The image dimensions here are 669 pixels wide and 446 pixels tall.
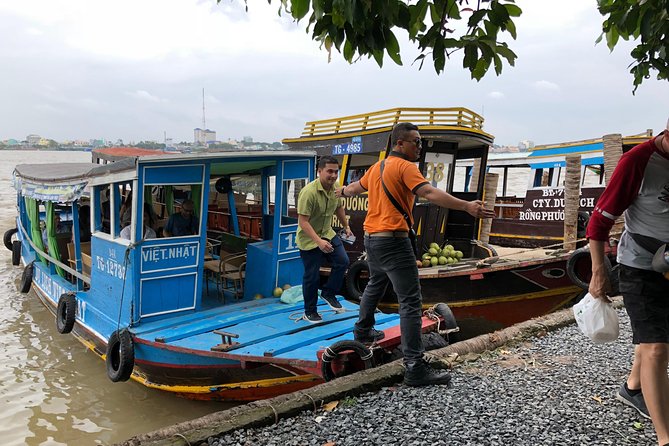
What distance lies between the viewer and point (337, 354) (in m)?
4.28

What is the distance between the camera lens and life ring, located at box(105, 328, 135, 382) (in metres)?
5.41

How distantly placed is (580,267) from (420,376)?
4.93 meters

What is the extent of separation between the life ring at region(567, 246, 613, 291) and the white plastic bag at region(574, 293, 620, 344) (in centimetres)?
497

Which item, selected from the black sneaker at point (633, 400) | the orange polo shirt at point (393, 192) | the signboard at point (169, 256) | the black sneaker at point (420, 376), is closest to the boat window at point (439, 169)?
the signboard at point (169, 256)

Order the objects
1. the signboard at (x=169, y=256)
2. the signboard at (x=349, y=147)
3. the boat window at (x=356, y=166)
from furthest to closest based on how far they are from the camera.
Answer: the boat window at (x=356, y=166) → the signboard at (x=349, y=147) → the signboard at (x=169, y=256)

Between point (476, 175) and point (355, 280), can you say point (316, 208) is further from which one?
point (476, 175)

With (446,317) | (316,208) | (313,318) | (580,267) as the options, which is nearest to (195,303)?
(313,318)

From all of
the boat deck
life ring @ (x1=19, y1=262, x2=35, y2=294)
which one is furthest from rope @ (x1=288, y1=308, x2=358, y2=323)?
life ring @ (x1=19, y1=262, x2=35, y2=294)

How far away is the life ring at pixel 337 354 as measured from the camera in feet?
13.9

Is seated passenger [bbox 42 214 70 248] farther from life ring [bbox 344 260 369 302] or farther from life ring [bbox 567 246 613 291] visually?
life ring [bbox 567 246 613 291]

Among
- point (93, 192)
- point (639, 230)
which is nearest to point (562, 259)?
point (639, 230)

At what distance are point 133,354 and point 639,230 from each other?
4.59 meters

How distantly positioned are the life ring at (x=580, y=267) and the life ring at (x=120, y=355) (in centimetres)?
580

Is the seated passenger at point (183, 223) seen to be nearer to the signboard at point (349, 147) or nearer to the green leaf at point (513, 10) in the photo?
the signboard at point (349, 147)
